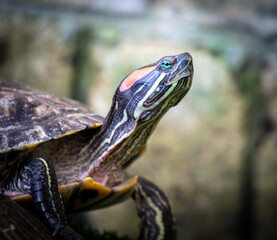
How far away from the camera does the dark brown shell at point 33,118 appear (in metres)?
1.46

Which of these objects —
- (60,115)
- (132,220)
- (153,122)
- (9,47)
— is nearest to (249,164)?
(132,220)

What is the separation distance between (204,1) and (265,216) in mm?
2004

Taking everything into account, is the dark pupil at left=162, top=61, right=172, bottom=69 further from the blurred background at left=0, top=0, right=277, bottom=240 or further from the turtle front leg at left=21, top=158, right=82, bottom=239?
the blurred background at left=0, top=0, right=277, bottom=240

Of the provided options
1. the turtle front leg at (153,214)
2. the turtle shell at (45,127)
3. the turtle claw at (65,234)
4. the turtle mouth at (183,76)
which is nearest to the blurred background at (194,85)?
the turtle front leg at (153,214)

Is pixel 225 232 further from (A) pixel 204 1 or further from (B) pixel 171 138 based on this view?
(A) pixel 204 1

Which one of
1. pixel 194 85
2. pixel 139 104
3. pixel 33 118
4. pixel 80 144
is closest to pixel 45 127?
pixel 33 118

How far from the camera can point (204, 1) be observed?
296 cm

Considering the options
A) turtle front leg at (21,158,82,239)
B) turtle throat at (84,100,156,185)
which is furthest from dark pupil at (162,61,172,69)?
turtle front leg at (21,158,82,239)

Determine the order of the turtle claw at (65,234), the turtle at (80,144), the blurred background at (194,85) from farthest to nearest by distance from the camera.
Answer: the blurred background at (194,85) → the turtle at (80,144) → the turtle claw at (65,234)

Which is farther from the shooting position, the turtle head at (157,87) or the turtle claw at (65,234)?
the turtle head at (157,87)

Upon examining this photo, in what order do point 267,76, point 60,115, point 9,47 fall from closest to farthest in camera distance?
point 60,115
point 9,47
point 267,76

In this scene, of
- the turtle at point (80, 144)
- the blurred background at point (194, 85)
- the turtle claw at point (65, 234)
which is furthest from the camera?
the blurred background at point (194, 85)

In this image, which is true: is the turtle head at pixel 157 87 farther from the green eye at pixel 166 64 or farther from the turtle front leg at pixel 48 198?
the turtle front leg at pixel 48 198

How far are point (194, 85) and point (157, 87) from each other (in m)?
1.50
